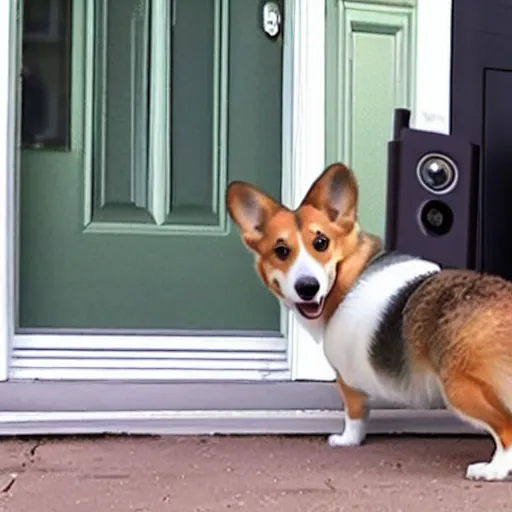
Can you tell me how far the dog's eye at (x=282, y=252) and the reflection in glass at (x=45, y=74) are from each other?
927 mm

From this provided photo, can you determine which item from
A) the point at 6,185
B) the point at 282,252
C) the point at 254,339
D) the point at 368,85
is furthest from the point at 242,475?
the point at 368,85

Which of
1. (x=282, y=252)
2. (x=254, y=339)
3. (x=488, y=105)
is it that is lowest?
(x=254, y=339)

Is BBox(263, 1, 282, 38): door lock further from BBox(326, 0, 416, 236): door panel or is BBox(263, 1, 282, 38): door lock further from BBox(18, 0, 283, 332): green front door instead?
BBox(326, 0, 416, 236): door panel

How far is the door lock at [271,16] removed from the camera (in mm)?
3049

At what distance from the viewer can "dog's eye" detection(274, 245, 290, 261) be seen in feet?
7.64

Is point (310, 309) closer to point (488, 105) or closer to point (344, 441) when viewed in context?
point (344, 441)

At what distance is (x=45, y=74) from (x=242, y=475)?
4.72 ft

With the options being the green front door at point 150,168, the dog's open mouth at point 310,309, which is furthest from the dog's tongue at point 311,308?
the green front door at point 150,168

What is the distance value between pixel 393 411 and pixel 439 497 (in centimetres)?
92

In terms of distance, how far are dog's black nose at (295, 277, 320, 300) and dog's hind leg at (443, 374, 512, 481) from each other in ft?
1.28

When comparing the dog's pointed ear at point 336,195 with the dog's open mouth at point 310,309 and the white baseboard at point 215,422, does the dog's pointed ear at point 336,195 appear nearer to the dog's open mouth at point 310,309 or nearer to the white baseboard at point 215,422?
the dog's open mouth at point 310,309

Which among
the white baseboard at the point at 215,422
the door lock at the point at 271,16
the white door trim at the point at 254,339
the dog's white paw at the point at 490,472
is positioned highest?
the door lock at the point at 271,16

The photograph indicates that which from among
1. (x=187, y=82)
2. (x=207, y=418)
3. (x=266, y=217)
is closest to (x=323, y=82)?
(x=187, y=82)

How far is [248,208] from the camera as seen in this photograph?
2.46 metres
